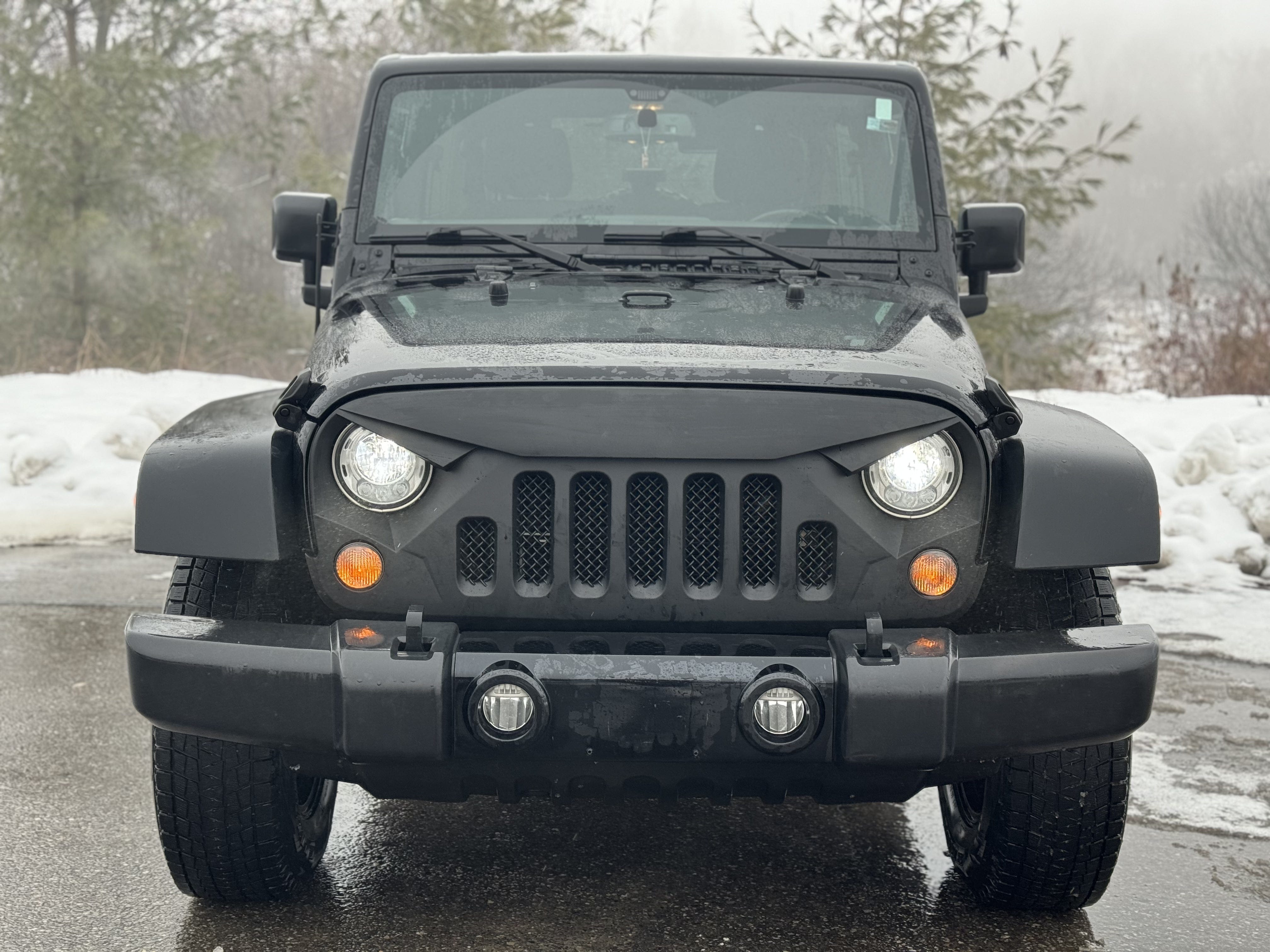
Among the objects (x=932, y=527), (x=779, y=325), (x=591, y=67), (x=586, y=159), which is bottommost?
(x=932, y=527)

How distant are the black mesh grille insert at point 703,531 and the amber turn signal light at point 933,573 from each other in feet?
1.23

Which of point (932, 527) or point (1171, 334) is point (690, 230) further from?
point (1171, 334)

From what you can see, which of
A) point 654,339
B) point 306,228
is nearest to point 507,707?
point 654,339

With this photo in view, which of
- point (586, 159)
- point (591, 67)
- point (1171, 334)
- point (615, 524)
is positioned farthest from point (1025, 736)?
point (1171, 334)

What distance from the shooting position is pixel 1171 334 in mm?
13453

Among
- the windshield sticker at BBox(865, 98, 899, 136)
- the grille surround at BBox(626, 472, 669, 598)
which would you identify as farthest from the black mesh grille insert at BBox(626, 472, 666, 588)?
the windshield sticker at BBox(865, 98, 899, 136)

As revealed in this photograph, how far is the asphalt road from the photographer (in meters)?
2.95

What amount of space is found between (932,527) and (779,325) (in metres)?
0.64

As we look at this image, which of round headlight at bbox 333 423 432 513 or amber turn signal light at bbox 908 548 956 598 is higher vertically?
round headlight at bbox 333 423 432 513

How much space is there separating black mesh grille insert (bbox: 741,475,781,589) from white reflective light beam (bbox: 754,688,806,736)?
0.25 metres

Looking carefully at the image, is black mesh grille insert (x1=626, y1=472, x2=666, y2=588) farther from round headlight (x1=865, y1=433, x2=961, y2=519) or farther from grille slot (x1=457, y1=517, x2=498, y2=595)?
round headlight (x1=865, y1=433, x2=961, y2=519)

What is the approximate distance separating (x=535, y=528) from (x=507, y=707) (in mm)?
359

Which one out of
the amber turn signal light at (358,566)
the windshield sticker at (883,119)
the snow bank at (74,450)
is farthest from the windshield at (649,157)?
the snow bank at (74,450)

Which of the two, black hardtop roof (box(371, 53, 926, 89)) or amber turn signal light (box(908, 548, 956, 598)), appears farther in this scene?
black hardtop roof (box(371, 53, 926, 89))
